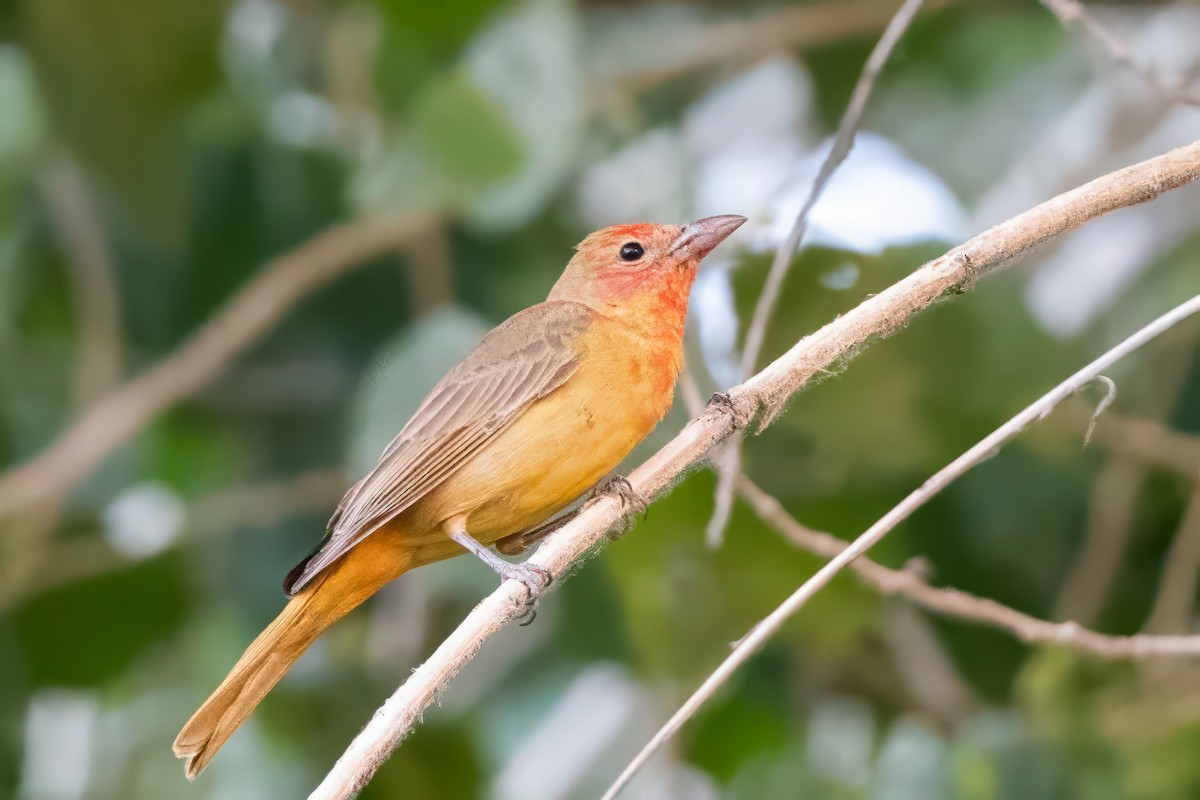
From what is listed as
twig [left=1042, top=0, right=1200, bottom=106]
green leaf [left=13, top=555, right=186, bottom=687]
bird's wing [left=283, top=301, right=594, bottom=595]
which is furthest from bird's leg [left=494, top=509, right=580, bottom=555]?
green leaf [left=13, top=555, right=186, bottom=687]

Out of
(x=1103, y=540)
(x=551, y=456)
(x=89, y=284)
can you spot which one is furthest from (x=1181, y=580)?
(x=89, y=284)

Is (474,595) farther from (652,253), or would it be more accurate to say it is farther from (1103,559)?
(1103,559)

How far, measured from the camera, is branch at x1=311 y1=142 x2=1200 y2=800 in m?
1.62

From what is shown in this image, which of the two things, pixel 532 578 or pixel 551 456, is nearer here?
pixel 532 578

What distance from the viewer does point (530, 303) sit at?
3883mm

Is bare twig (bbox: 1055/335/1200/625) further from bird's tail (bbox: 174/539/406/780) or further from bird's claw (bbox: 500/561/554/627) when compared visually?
bird's tail (bbox: 174/539/406/780)

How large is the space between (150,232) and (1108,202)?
8.51 ft

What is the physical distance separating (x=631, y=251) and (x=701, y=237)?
0.55ft

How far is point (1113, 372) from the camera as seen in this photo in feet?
11.5

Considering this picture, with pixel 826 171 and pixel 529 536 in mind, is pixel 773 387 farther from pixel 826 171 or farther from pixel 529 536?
pixel 529 536

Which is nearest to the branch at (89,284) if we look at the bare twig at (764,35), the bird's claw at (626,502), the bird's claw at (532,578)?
the bare twig at (764,35)

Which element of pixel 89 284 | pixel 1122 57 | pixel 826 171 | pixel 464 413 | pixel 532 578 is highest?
pixel 89 284

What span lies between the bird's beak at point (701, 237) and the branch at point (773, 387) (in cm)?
65

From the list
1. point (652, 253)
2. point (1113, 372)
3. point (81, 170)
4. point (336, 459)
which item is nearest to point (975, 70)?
point (1113, 372)
